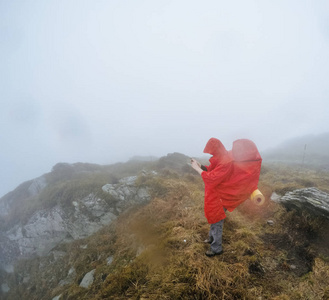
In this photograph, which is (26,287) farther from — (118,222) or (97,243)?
(118,222)

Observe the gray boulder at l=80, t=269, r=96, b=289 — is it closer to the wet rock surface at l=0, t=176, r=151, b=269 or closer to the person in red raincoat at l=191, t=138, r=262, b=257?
the wet rock surface at l=0, t=176, r=151, b=269

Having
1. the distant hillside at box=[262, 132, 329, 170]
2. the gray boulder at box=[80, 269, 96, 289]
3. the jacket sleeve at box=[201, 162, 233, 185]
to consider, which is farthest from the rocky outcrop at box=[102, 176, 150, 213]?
the distant hillside at box=[262, 132, 329, 170]

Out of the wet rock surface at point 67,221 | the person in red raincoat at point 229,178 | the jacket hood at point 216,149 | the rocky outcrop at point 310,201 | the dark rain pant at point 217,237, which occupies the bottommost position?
the wet rock surface at point 67,221

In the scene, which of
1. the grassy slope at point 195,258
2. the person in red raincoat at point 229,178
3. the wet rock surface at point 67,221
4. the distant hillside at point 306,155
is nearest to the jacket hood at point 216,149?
the person in red raincoat at point 229,178

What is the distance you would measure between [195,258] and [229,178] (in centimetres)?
227

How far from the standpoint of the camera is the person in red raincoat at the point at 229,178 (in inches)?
141

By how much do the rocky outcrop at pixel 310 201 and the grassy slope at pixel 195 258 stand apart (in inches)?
11.8

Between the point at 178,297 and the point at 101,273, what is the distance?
11.6 ft

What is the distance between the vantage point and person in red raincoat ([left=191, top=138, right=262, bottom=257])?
359cm

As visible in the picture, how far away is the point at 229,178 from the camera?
3.74 m

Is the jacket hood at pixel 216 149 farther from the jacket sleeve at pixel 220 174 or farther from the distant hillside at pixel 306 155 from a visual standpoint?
the distant hillside at pixel 306 155

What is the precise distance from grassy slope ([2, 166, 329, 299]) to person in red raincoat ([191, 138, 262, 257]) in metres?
0.81

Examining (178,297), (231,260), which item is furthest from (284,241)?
(178,297)

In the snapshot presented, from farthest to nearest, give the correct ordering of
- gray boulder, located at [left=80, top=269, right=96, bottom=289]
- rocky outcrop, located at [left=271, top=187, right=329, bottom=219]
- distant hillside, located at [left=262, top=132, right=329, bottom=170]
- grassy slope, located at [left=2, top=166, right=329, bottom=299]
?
distant hillside, located at [left=262, top=132, right=329, bottom=170] < gray boulder, located at [left=80, top=269, right=96, bottom=289] < rocky outcrop, located at [left=271, top=187, right=329, bottom=219] < grassy slope, located at [left=2, top=166, right=329, bottom=299]
